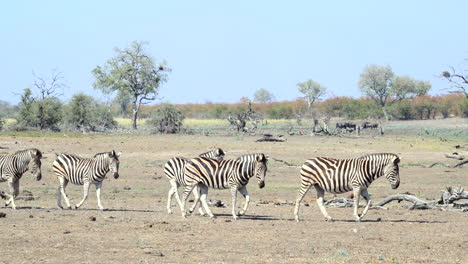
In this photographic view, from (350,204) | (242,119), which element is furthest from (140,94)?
(350,204)

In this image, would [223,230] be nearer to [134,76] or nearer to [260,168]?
[260,168]

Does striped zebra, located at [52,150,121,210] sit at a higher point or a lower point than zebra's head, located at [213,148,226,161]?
lower

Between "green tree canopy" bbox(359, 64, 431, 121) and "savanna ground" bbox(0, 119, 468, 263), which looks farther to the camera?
"green tree canopy" bbox(359, 64, 431, 121)

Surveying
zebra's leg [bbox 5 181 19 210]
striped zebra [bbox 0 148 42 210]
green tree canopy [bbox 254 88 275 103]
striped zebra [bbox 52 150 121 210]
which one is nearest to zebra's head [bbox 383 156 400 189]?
striped zebra [bbox 52 150 121 210]

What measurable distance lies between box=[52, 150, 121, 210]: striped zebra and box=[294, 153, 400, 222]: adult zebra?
4.53 meters

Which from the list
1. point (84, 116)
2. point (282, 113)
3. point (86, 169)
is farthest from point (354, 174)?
point (282, 113)

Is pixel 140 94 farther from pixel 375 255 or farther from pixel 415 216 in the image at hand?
pixel 375 255

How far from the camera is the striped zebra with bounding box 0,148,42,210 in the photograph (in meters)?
18.6

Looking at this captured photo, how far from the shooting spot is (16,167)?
61.4ft

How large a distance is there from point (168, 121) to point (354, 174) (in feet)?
124

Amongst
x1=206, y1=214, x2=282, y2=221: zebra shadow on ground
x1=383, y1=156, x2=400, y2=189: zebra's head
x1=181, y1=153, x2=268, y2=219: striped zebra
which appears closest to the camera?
x1=383, y1=156, x2=400, y2=189: zebra's head

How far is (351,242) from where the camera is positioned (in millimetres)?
14477

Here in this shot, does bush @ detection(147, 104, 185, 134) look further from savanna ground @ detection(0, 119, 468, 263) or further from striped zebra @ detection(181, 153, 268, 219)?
striped zebra @ detection(181, 153, 268, 219)

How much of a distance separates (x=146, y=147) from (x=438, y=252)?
27773 mm
